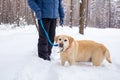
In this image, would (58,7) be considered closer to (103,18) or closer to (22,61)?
(22,61)

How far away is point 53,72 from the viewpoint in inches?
191

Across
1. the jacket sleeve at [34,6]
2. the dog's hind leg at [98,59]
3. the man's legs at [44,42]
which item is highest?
the jacket sleeve at [34,6]

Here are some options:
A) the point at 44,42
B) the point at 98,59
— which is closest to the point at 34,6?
the point at 44,42

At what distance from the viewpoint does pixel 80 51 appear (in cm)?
590

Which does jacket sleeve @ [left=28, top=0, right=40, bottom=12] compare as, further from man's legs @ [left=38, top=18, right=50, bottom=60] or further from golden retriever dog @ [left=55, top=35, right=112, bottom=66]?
golden retriever dog @ [left=55, top=35, right=112, bottom=66]

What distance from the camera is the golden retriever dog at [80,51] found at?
5.57m

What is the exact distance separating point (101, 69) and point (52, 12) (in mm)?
1654

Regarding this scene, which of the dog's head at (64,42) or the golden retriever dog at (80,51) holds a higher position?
the dog's head at (64,42)

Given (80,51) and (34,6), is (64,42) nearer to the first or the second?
(80,51)

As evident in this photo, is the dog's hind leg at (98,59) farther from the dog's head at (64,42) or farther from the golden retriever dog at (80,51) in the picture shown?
the dog's head at (64,42)

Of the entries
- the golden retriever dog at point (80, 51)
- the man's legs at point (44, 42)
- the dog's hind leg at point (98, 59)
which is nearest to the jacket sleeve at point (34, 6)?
the man's legs at point (44, 42)

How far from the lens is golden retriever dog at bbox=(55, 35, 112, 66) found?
5574 millimetres

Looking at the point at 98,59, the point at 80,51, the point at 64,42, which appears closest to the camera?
the point at 64,42

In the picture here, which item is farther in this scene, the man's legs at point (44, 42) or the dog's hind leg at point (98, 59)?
the man's legs at point (44, 42)
